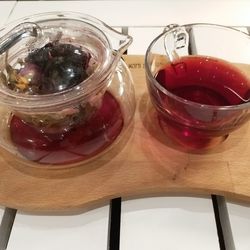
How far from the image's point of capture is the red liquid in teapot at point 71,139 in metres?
0.43

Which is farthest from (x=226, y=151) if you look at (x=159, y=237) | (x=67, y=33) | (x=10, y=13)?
(x=10, y=13)

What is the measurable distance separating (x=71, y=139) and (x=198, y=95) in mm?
167

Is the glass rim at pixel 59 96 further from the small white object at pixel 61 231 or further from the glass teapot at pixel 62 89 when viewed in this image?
the small white object at pixel 61 231

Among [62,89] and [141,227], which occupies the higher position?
[62,89]

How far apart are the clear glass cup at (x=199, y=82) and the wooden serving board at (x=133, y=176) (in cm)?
3

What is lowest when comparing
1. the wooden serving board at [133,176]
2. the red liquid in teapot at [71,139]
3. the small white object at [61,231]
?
the small white object at [61,231]

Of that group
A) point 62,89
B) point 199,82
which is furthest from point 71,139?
point 199,82

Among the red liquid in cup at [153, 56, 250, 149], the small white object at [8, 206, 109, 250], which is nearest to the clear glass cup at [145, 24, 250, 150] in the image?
the red liquid in cup at [153, 56, 250, 149]

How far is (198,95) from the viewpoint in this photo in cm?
47

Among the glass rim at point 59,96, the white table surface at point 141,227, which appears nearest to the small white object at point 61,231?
the white table surface at point 141,227

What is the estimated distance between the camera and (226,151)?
0.44 meters

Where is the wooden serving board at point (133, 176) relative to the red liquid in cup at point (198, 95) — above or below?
below

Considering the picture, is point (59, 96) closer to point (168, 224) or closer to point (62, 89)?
point (62, 89)

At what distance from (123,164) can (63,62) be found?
0.13m
